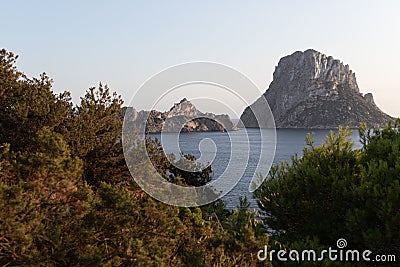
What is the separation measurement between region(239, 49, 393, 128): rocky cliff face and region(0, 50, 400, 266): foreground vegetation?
4814 inches

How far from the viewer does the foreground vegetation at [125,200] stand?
582cm

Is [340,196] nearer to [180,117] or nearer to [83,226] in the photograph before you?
[180,117]

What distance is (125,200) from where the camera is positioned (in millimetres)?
6398

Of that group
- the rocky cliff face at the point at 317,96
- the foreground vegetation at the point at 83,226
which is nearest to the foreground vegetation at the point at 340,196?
the foreground vegetation at the point at 83,226

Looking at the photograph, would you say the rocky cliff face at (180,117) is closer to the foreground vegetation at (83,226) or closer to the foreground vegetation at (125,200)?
the foreground vegetation at (125,200)

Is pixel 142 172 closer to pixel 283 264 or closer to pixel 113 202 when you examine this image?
pixel 113 202

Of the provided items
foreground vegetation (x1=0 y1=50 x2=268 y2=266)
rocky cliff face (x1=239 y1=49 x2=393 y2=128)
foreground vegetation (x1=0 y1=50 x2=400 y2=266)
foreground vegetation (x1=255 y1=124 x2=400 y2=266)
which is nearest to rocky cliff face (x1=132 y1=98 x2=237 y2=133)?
foreground vegetation (x1=0 y1=50 x2=400 y2=266)

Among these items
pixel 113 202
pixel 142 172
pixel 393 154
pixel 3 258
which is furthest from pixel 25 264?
→ pixel 393 154

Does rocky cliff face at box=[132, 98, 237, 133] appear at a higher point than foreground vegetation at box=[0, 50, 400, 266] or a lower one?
higher

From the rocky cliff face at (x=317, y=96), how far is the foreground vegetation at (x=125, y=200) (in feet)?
401

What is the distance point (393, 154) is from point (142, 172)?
635 cm

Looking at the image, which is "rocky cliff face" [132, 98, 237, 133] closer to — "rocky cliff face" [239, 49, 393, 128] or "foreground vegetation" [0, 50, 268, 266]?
"foreground vegetation" [0, 50, 268, 266]

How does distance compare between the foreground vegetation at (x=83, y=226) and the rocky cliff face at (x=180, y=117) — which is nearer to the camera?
the foreground vegetation at (x=83, y=226)

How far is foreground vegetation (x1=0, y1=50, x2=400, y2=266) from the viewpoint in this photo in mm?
5824
